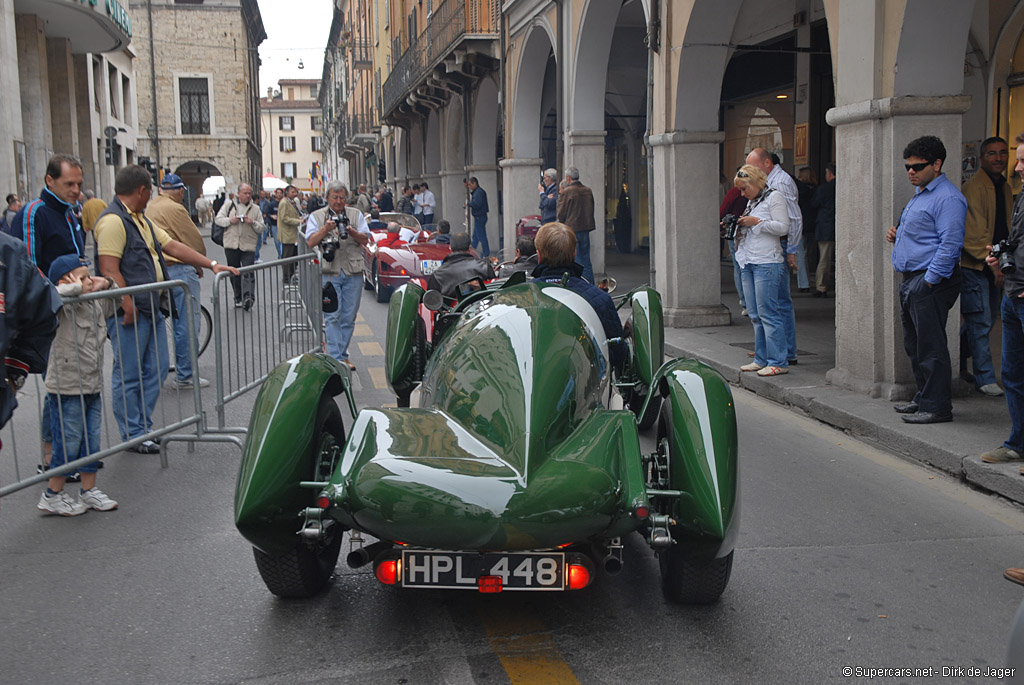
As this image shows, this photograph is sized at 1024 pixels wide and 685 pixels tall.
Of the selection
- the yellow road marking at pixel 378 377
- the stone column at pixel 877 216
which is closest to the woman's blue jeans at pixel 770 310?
the stone column at pixel 877 216

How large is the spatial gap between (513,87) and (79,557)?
17.4m

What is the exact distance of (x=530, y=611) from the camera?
12.8 ft

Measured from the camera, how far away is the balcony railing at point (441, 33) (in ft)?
75.1

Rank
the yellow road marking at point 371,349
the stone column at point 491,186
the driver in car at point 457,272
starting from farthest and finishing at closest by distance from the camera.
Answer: the stone column at point 491,186 → the yellow road marking at point 371,349 → the driver in car at point 457,272

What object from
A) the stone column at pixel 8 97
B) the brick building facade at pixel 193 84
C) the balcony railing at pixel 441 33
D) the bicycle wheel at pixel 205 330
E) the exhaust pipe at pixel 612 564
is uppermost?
the brick building facade at pixel 193 84

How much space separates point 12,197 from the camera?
1783 centimetres

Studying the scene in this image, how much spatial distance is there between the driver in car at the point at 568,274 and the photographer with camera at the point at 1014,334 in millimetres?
2228

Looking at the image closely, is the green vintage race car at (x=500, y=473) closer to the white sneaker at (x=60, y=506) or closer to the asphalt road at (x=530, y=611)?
the asphalt road at (x=530, y=611)

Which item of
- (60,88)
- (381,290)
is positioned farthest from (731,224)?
(60,88)

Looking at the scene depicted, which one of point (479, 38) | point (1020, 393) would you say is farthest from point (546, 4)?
point (1020, 393)

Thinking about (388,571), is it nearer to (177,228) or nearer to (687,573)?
(687,573)

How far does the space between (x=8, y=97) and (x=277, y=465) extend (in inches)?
847

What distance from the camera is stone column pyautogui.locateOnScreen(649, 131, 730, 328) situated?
11.7 metres

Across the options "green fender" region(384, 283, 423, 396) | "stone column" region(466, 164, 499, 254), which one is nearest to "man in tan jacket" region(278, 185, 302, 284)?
"stone column" region(466, 164, 499, 254)
